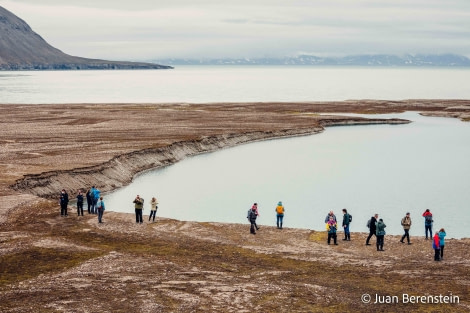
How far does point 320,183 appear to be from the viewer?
70.9 metres

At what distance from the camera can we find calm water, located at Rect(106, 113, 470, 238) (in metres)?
55.1

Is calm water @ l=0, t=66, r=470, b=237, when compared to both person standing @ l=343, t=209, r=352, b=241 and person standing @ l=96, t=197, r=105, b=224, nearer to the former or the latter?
person standing @ l=343, t=209, r=352, b=241

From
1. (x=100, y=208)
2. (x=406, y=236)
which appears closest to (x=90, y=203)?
(x=100, y=208)

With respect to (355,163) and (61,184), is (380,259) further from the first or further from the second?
(355,163)

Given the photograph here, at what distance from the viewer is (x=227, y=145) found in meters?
101

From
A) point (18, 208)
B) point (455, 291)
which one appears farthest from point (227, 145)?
point (455, 291)

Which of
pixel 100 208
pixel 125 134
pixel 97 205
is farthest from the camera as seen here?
A: pixel 125 134

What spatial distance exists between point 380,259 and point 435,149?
66.2m

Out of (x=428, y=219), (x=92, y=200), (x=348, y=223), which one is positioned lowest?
(x=348, y=223)

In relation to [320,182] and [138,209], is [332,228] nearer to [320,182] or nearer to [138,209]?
[138,209]

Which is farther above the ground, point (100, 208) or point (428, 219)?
point (428, 219)

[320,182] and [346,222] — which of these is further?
[320,182]

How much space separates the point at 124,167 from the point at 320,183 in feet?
72.7

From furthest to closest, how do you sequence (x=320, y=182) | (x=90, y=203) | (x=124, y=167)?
(x=124, y=167), (x=320, y=182), (x=90, y=203)
